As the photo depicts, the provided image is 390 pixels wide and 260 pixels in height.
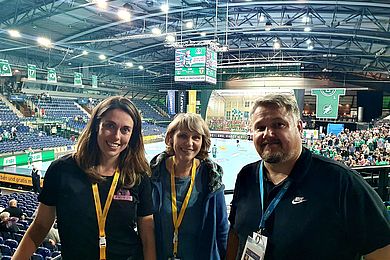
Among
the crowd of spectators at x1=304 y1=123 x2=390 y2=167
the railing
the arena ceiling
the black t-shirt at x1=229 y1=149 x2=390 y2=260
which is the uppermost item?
the arena ceiling

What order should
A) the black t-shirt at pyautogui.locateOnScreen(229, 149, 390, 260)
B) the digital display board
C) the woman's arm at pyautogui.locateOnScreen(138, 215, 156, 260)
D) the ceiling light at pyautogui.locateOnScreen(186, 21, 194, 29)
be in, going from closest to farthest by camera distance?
the black t-shirt at pyautogui.locateOnScreen(229, 149, 390, 260), the woman's arm at pyautogui.locateOnScreen(138, 215, 156, 260), the digital display board, the ceiling light at pyautogui.locateOnScreen(186, 21, 194, 29)

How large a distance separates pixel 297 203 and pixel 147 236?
77 centimetres

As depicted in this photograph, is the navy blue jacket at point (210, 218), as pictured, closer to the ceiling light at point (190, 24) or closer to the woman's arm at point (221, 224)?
the woman's arm at point (221, 224)

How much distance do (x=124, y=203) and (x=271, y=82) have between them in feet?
71.5

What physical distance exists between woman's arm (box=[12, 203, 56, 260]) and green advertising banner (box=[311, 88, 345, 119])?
16.5m

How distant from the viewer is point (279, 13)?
16.1 metres

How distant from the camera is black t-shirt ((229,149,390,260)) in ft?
3.77

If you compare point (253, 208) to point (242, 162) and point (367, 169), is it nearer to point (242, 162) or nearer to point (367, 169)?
point (367, 169)

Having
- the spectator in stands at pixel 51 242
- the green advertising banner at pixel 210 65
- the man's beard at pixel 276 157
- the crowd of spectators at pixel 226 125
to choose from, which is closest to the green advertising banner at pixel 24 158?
the green advertising banner at pixel 210 65

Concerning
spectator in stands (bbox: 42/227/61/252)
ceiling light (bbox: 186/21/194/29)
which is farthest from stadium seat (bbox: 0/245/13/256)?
ceiling light (bbox: 186/21/194/29)

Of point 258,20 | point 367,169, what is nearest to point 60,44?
point 258,20

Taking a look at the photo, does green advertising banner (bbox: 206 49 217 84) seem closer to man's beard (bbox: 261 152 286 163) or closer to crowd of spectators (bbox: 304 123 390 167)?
crowd of spectators (bbox: 304 123 390 167)

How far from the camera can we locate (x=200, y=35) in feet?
64.1

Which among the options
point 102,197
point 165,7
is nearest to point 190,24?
point 165,7
